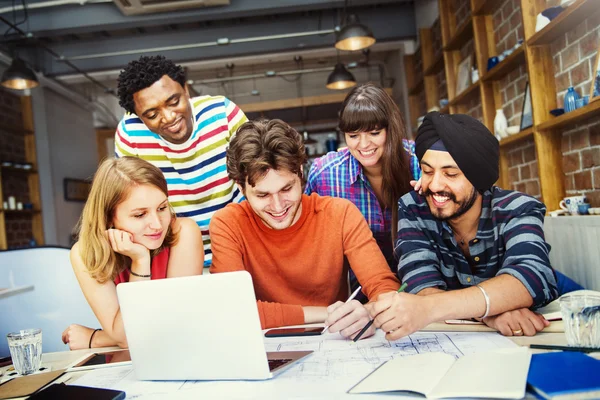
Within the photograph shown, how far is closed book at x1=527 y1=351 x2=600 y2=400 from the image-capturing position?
0.82m

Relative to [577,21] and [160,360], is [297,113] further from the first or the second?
[160,360]

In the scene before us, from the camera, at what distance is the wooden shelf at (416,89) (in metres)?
6.16

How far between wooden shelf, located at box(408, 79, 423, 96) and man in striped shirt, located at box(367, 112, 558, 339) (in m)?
4.70

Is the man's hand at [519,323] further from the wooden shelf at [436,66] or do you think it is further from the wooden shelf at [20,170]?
the wooden shelf at [20,170]

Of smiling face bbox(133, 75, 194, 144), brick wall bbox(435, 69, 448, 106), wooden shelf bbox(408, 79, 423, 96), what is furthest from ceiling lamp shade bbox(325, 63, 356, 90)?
smiling face bbox(133, 75, 194, 144)

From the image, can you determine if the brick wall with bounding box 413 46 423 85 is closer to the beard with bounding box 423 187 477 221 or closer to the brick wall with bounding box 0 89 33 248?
the beard with bounding box 423 187 477 221

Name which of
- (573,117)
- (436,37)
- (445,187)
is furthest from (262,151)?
(436,37)

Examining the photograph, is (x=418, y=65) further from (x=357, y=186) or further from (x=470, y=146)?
(x=470, y=146)

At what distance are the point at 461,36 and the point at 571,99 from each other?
1.96 metres

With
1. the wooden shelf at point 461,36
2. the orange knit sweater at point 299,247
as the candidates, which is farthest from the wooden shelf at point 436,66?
the orange knit sweater at point 299,247

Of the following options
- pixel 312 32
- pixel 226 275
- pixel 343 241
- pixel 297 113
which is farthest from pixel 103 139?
pixel 226 275

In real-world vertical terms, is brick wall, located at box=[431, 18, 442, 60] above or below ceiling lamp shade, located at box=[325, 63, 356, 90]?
above

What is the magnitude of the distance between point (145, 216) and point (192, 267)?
0.23m

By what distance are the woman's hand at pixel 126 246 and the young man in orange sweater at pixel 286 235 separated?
0.23 m
